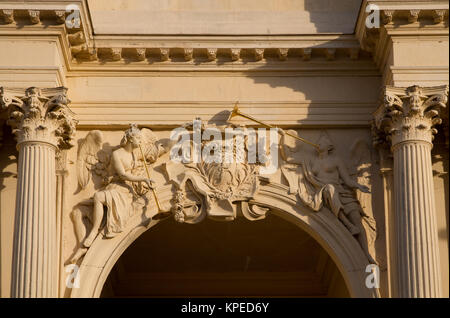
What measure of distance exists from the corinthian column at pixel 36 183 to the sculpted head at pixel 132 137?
95cm

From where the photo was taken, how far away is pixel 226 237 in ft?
88.6

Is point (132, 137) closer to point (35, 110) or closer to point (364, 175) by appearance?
point (35, 110)

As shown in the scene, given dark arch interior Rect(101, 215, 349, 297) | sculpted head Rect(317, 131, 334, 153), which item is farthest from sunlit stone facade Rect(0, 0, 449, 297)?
dark arch interior Rect(101, 215, 349, 297)

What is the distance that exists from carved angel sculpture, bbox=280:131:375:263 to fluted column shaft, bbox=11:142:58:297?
3.98 meters

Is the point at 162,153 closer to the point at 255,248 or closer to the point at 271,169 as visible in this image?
the point at 271,169

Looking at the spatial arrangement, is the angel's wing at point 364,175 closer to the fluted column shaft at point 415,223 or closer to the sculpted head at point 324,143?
the sculpted head at point 324,143

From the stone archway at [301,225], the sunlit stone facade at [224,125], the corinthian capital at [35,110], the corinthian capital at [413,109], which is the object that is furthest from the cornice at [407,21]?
the corinthian capital at [35,110]

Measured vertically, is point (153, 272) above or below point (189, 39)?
below

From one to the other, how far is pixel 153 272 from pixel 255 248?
2313 millimetres

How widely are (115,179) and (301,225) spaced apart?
10.4 feet

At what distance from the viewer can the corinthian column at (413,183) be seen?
20781 mm

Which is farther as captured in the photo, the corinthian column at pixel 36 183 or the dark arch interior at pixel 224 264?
the dark arch interior at pixel 224 264

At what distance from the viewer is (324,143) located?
74.5ft
